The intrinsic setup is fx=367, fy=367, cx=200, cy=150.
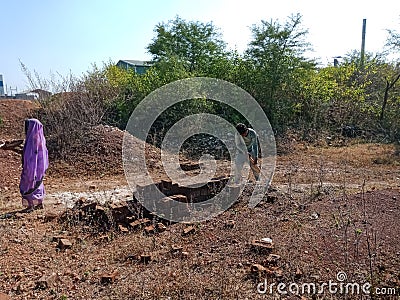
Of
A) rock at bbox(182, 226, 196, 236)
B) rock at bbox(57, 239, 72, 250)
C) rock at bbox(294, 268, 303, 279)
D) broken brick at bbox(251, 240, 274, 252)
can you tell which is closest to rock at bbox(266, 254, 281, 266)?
broken brick at bbox(251, 240, 274, 252)

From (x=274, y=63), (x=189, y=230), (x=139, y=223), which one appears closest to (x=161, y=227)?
(x=139, y=223)

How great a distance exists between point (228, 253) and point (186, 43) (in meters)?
14.4

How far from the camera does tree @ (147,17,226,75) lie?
16078 millimetres

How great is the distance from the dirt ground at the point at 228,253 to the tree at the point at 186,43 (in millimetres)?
10434

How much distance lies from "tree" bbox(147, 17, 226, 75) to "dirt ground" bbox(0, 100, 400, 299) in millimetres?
10434

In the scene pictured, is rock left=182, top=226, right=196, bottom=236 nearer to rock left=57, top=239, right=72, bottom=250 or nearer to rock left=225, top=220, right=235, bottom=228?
rock left=225, top=220, right=235, bottom=228

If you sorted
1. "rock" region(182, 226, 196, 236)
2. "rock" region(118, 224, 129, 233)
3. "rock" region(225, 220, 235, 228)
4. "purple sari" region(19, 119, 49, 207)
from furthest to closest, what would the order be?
"purple sari" region(19, 119, 49, 207)
"rock" region(118, 224, 129, 233)
"rock" region(225, 220, 235, 228)
"rock" region(182, 226, 196, 236)

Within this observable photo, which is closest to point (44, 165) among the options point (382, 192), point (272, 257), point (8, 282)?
point (8, 282)

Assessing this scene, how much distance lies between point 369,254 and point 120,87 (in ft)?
37.1

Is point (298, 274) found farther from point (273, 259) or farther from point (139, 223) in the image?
point (139, 223)

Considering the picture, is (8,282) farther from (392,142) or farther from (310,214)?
(392,142)

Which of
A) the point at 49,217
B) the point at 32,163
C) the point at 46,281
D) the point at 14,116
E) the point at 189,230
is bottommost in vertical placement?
the point at 46,281

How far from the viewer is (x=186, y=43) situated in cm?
1698

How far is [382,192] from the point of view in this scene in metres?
5.91
